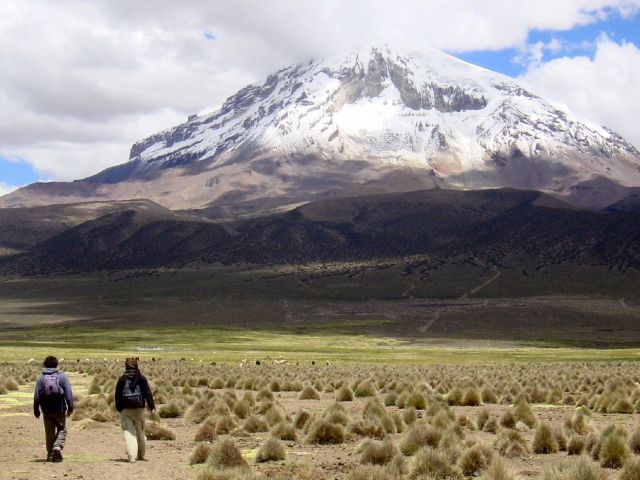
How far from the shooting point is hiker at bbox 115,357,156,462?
52.6 feet

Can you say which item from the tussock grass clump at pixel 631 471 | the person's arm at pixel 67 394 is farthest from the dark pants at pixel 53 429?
the tussock grass clump at pixel 631 471

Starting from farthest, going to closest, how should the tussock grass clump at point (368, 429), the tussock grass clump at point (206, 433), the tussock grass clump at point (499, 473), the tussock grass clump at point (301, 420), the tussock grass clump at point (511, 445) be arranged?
1. the tussock grass clump at point (301, 420)
2. the tussock grass clump at point (368, 429)
3. the tussock grass clump at point (206, 433)
4. the tussock grass clump at point (511, 445)
5. the tussock grass clump at point (499, 473)

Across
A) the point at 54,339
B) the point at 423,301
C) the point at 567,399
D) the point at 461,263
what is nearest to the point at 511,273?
the point at 461,263

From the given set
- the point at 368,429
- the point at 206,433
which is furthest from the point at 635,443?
the point at 206,433

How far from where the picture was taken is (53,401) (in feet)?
51.4

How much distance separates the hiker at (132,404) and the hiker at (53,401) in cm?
89

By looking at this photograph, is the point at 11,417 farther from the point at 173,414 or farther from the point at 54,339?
the point at 54,339

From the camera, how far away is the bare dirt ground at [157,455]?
14398 mm

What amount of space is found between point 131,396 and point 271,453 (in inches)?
103

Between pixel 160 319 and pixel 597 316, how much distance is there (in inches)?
2304

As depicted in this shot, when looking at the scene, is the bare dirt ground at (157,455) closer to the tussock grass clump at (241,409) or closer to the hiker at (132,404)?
the hiker at (132,404)

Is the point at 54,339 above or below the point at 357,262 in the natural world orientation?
below

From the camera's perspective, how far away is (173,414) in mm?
23562

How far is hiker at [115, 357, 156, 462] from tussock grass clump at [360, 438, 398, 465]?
399 cm
